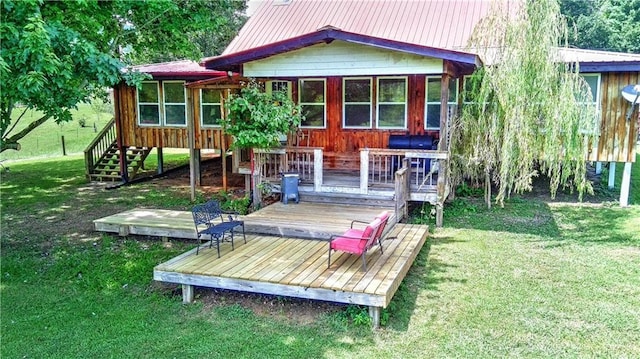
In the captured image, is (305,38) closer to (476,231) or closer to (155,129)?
(476,231)

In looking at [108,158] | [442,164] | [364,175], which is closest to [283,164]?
[364,175]

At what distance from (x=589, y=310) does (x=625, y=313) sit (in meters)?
0.37

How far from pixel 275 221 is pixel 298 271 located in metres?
2.24

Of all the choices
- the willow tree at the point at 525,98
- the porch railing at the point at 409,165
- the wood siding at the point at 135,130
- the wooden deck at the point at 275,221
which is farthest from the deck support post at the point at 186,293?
the wood siding at the point at 135,130

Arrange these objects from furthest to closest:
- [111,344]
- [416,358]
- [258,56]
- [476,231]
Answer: [258,56], [476,231], [111,344], [416,358]

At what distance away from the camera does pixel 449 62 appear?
8.88m

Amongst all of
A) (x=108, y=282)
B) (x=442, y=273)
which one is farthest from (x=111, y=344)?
(x=442, y=273)

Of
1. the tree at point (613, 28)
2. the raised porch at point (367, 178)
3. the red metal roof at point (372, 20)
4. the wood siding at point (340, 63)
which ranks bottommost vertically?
the raised porch at point (367, 178)

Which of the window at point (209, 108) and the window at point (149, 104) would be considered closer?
the window at point (209, 108)

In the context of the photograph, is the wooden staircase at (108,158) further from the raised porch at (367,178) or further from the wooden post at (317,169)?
the wooden post at (317,169)

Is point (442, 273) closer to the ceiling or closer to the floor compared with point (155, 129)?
closer to the floor

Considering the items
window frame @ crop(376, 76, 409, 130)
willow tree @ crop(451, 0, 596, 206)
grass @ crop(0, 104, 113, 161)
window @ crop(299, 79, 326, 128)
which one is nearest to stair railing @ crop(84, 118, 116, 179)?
window @ crop(299, 79, 326, 128)

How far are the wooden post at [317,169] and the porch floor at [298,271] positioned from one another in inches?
89.1

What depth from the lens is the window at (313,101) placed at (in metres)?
12.5
